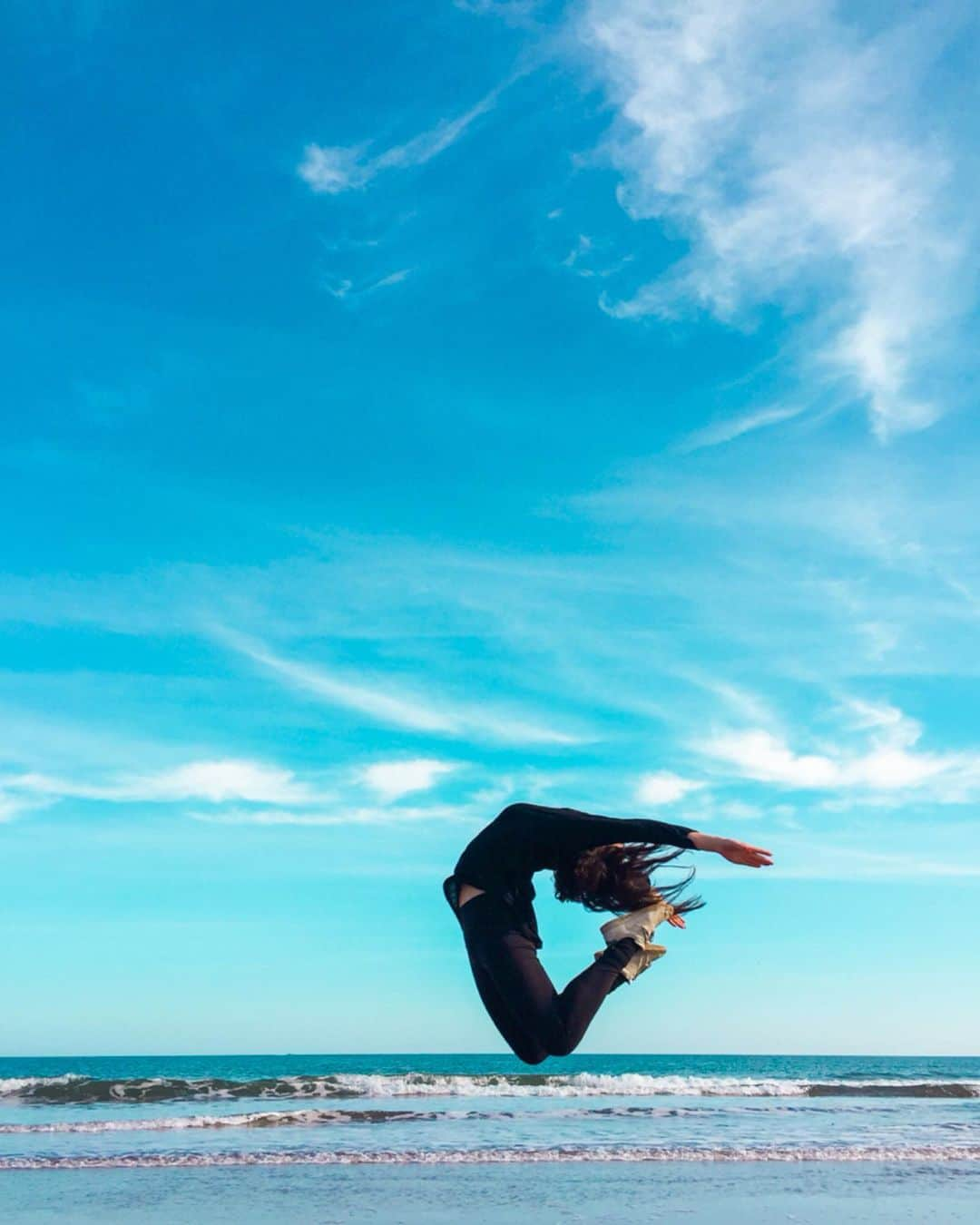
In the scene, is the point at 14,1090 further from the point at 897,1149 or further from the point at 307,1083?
the point at 897,1149

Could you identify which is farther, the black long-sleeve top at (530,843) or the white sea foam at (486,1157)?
the white sea foam at (486,1157)

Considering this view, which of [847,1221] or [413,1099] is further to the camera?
[413,1099]

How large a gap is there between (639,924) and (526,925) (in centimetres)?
59

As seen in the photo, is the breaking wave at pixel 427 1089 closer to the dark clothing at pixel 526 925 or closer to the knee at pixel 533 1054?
the knee at pixel 533 1054

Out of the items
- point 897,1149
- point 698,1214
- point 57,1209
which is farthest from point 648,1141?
point 57,1209

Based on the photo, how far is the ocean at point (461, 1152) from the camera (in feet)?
40.5

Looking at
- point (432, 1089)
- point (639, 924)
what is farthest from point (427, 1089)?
point (639, 924)

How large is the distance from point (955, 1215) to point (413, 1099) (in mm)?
17056

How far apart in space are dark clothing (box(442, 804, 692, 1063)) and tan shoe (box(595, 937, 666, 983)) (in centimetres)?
4

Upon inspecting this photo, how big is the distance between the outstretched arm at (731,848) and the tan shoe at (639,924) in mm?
629

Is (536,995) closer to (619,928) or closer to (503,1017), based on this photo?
(503,1017)

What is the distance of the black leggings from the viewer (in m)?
5.24

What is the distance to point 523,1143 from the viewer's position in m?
17.1

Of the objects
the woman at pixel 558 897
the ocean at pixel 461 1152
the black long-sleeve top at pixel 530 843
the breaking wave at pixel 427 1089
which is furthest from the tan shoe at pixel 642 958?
the breaking wave at pixel 427 1089
